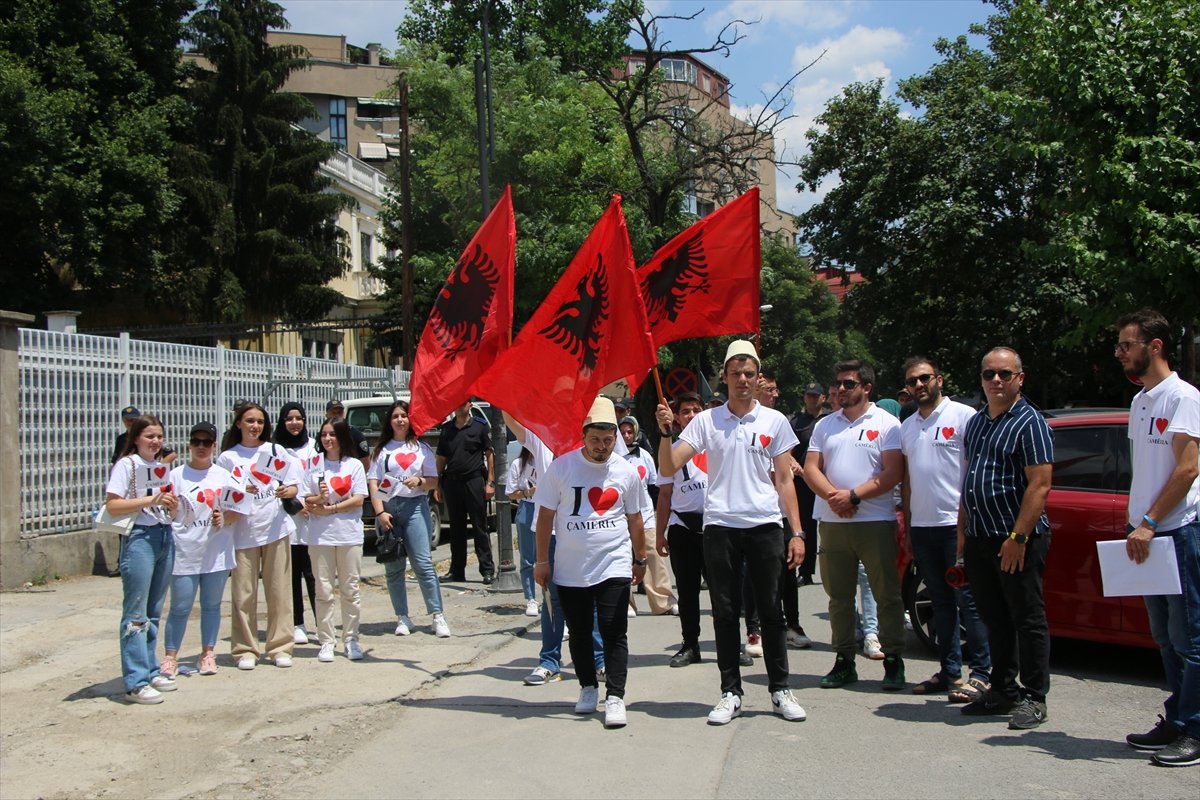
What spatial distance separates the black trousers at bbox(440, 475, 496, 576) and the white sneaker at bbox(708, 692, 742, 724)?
20.5 ft

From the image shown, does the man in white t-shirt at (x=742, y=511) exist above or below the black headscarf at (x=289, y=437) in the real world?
below

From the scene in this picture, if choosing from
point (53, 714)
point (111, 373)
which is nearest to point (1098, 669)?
point (53, 714)

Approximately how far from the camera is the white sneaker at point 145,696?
714 cm

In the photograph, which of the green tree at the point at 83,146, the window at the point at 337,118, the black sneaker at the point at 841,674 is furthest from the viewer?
the window at the point at 337,118

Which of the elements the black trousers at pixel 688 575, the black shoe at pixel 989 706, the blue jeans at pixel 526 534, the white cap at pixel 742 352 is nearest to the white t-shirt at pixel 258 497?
the blue jeans at pixel 526 534

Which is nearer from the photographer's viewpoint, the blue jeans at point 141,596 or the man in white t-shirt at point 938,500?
the man in white t-shirt at point 938,500

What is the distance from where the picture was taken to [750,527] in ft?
21.2

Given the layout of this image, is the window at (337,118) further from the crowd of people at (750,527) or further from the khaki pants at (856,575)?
the khaki pants at (856,575)

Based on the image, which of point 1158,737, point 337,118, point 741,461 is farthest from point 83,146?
point 337,118

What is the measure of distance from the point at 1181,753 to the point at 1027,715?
0.86 meters

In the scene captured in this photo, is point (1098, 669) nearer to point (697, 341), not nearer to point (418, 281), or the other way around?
point (697, 341)

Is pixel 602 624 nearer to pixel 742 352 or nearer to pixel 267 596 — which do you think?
pixel 742 352

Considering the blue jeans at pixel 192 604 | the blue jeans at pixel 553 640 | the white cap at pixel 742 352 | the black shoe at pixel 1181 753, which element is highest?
the white cap at pixel 742 352

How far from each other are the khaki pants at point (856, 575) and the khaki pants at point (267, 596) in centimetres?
393
